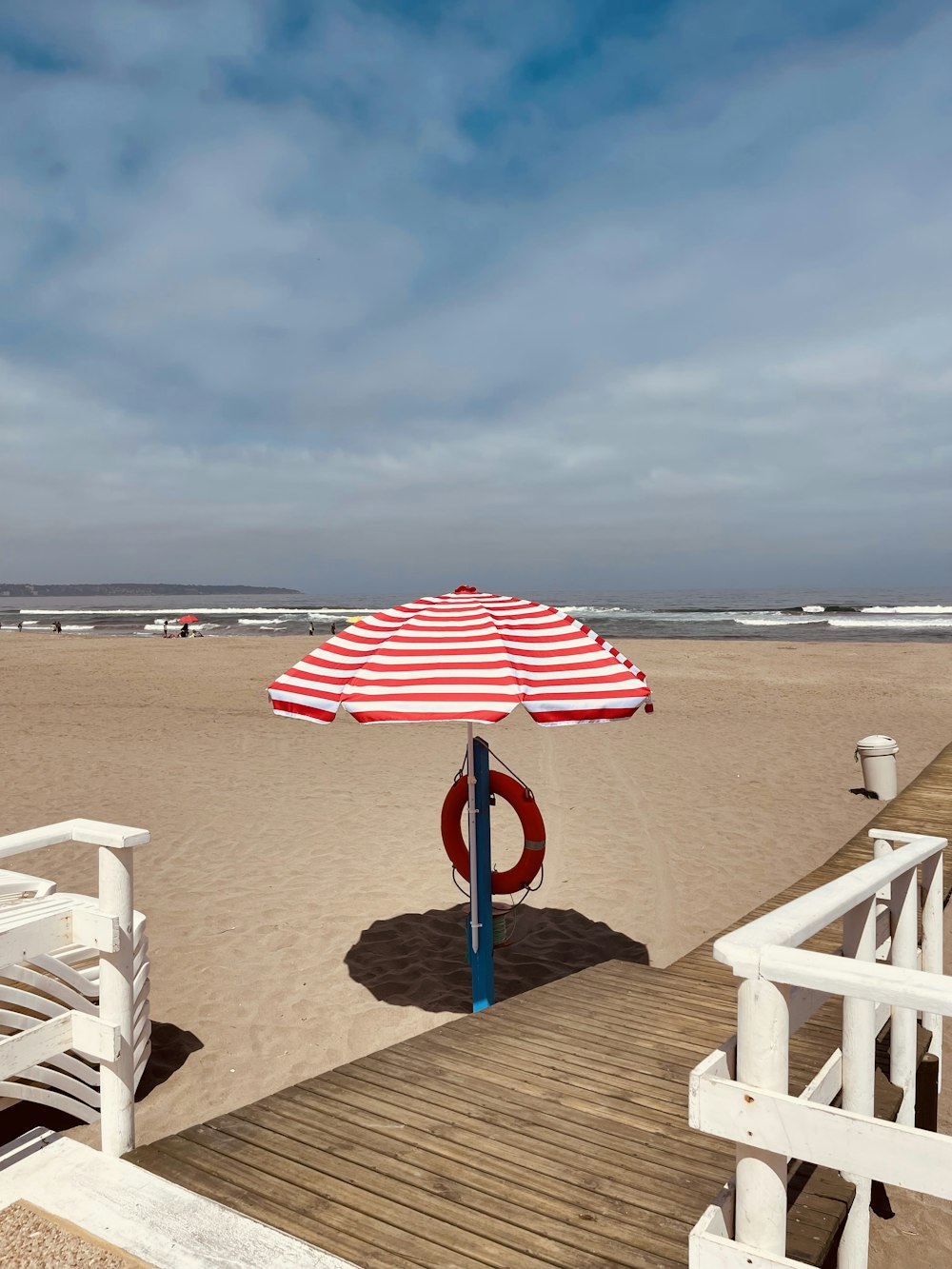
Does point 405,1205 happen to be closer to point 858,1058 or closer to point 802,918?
point 858,1058

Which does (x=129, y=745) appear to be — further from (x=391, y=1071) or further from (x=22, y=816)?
(x=391, y=1071)

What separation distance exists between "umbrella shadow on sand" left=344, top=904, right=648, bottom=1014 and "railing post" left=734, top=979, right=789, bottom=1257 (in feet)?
11.9

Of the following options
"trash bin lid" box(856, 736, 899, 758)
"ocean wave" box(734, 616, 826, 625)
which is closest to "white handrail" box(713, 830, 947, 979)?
"trash bin lid" box(856, 736, 899, 758)

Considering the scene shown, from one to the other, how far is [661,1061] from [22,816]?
26.1ft

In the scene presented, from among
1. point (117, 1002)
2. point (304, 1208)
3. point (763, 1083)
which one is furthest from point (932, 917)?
point (117, 1002)

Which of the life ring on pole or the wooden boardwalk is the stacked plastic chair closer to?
the wooden boardwalk

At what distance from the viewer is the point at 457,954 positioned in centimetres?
603

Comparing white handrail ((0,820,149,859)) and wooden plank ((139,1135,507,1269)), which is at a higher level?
white handrail ((0,820,149,859))

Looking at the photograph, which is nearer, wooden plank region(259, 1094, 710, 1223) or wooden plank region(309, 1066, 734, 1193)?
wooden plank region(259, 1094, 710, 1223)

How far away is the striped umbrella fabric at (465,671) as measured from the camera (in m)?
3.61

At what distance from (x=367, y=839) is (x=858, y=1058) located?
6.90m

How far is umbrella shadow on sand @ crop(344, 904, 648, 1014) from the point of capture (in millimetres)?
5434

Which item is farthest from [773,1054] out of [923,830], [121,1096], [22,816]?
[22,816]

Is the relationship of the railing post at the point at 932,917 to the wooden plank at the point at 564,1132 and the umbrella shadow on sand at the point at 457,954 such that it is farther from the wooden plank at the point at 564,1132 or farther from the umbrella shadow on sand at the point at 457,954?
the umbrella shadow on sand at the point at 457,954
